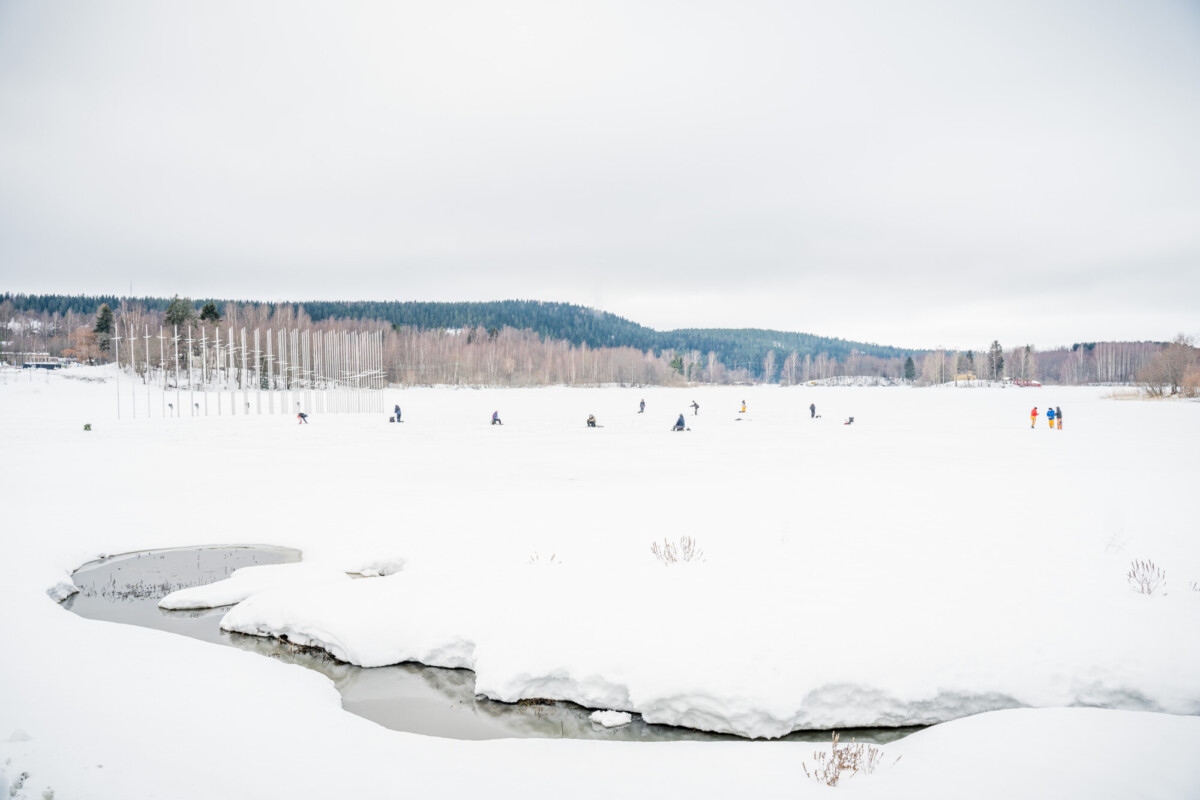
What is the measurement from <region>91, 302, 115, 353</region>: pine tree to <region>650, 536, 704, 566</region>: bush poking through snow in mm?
89470

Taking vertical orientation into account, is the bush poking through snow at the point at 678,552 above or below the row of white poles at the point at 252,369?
below

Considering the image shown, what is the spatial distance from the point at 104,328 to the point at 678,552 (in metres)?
92.0

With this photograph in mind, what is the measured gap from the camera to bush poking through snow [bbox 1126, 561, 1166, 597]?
7.30m

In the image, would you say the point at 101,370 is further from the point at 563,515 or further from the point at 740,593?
the point at 740,593

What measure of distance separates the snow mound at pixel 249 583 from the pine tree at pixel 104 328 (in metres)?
85.6

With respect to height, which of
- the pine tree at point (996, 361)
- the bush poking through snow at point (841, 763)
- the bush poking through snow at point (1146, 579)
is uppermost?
the pine tree at point (996, 361)

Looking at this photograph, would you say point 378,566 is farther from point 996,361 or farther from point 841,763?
point 996,361

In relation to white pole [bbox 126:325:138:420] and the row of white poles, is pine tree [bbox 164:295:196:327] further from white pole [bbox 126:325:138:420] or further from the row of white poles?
white pole [bbox 126:325:138:420]

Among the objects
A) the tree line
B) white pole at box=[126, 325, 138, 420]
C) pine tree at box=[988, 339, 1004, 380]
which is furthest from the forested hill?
pine tree at box=[988, 339, 1004, 380]

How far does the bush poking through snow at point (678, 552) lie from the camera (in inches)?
344

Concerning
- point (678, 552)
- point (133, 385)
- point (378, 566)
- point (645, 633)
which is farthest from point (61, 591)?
point (133, 385)

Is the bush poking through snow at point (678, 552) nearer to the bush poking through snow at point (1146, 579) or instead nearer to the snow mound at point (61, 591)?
the bush poking through snow at point (1146, 579)

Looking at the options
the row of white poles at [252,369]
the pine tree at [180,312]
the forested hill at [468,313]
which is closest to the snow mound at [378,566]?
the row of white poles at [252,369]

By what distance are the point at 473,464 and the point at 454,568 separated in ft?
33.4
